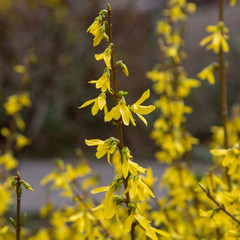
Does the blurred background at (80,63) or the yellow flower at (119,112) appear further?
the blurred background at (80,63)

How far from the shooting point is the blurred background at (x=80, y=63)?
6.68m

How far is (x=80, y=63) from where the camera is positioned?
26.6 ft

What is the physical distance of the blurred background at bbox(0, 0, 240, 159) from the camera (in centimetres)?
668

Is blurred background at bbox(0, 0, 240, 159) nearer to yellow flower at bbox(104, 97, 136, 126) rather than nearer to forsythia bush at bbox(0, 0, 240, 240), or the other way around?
forsythia bush at bbox(0, 0, 240, 240)

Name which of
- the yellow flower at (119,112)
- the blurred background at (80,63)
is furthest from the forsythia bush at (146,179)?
the blurred background at (80,63)

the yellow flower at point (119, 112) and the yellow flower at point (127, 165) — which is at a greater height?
the yellow flower at point (119, 112)

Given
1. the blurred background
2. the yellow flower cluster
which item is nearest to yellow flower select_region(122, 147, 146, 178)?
the yellow flower cluster

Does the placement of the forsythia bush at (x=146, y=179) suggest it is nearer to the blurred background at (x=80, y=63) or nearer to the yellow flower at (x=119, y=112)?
the yellow flower at (x=119, y=112)

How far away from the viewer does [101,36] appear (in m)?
1.02

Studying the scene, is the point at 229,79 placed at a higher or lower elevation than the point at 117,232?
lower

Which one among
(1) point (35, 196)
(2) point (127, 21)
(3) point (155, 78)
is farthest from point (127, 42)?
(3) point (155, 78)

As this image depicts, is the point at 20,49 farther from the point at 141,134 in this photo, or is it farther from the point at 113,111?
the point at 113,111

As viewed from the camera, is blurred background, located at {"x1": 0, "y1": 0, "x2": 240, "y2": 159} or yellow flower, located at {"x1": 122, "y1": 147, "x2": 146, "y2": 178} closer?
yellow flower, located at {"x1": 122, "y1": 147, "x2": 146, "y2": 178}

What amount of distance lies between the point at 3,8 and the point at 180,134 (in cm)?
565
